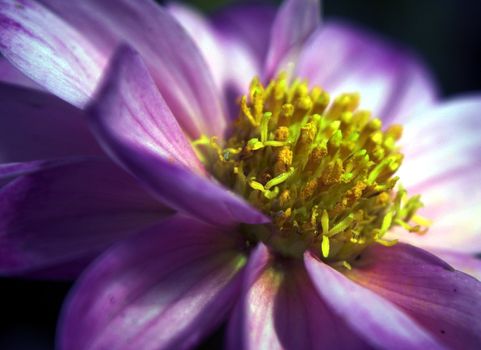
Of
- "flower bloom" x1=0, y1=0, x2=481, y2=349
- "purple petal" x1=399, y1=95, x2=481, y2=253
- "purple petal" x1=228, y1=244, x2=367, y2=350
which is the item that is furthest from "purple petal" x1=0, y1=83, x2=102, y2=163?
"purple petal" x1=399, y1=95, x2=481, y2=253

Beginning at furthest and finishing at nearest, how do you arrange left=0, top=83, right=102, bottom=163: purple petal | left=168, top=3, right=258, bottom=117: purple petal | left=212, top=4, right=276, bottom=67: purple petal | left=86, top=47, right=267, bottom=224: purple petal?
left=212, top=4, right=276, bottom=67: purple petal, left=168, top=3, right=258, bottom=117: purple petal, left=0, top=83, right=102, bottom=163: purple petal, left=86, top=47, right=267, bottom=224: purple petal

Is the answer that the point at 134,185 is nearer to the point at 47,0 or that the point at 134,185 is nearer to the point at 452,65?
the point at 47,0

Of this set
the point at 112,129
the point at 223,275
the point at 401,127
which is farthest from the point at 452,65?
the point at 112,129

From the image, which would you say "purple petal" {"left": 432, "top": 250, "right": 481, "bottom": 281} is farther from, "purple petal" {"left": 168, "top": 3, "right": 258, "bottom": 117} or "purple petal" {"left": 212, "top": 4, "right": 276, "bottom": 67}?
"purple petal" {"left": 212, "top": 4, "right": 276, "bottom": 67}

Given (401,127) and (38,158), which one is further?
(401,127)

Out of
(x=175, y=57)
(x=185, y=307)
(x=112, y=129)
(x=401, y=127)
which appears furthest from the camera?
(x=401, y=127)

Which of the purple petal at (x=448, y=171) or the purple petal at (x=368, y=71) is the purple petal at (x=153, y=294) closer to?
the purple petal at (x=448, y=171)

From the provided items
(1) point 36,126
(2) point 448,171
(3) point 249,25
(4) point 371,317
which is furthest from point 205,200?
(3) point 249,25
